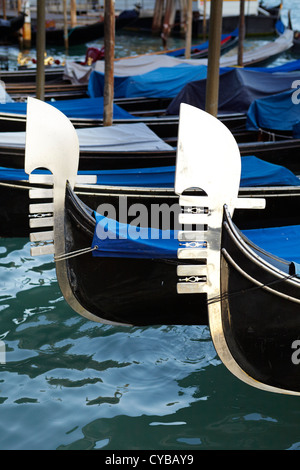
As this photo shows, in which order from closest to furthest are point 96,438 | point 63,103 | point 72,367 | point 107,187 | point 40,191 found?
1. point 96,438
2. point 40,191
3. point 72,367
4. point 107,187
5. point 63,103

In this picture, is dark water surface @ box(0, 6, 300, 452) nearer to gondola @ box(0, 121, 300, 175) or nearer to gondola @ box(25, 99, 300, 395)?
gondola @ box(25, 99, 300, 395)

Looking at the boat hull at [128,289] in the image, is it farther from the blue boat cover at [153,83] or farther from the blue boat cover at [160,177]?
the blue boat cover at [153,83]

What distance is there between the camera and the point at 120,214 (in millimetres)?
5410

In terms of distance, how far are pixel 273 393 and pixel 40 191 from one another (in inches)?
68.9

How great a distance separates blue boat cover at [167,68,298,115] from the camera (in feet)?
25.8

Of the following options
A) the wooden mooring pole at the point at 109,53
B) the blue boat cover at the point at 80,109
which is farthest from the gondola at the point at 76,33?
the wooden mooring pole at the point at 109,53

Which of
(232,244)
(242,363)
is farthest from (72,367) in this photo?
(232,244)

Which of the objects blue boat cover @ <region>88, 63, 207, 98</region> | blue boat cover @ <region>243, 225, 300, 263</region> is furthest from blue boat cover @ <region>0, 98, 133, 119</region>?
blue boat cover @ <region>243, 225, 300, 263</region>

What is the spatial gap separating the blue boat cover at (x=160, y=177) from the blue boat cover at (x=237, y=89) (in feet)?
8.14

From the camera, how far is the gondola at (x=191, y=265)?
327 cm

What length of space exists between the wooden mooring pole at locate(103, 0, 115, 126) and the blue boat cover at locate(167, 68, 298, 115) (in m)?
1.24

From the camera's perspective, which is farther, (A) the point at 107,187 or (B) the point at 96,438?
(A) the point at 107,187

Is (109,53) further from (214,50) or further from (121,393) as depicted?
(121,393)
